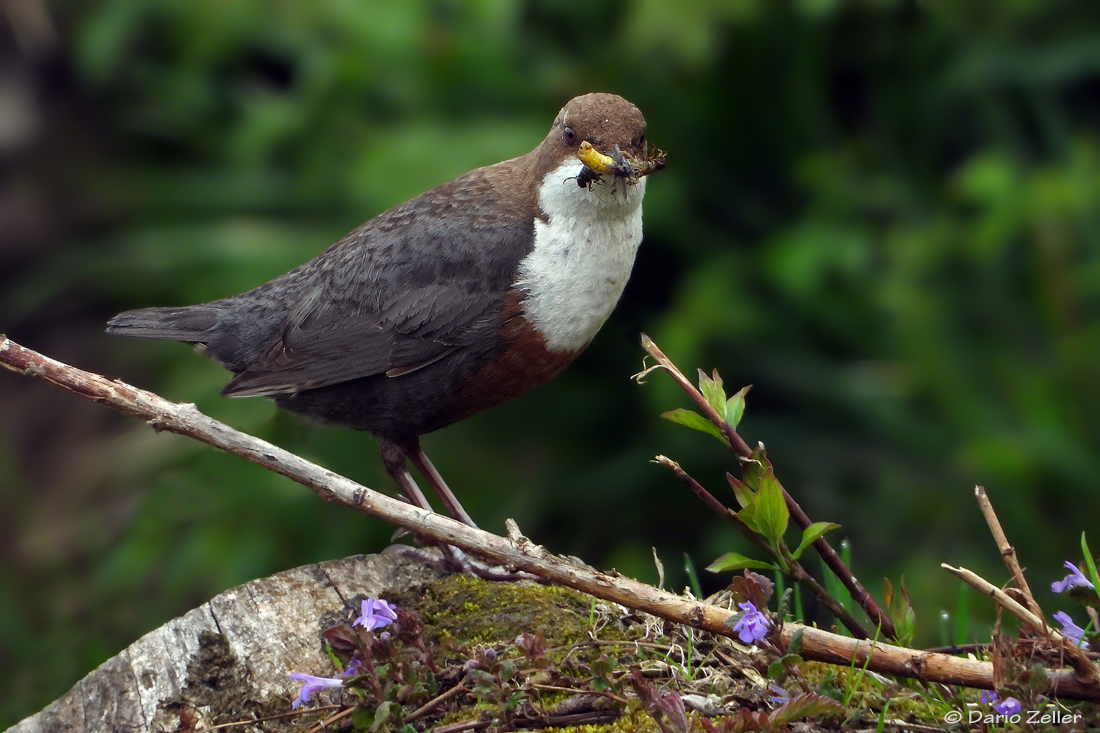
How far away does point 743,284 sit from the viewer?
461 cm

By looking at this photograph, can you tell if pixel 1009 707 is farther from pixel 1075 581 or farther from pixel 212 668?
pixel 212 668

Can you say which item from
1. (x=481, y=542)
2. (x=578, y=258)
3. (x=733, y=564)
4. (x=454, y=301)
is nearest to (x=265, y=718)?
(x=481, y=542)

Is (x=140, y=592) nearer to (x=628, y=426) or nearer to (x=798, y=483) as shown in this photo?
(x=628, y=426)

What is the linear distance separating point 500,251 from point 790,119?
210cm

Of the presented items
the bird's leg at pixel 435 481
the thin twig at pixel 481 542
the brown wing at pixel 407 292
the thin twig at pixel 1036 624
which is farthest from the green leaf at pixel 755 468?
the bird's leg at pixel 435 481

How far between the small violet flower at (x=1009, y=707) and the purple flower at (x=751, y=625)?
41 cm

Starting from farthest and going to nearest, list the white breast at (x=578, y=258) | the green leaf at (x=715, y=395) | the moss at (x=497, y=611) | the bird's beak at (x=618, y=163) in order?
the white breast at (x=578, y=258) → the bird's beak at (x=618, y=163) → the moss at (x=497, y=611) → the green leaf at (x=715, y=395)

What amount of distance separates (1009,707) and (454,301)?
1723 millimetres

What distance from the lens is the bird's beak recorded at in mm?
2746

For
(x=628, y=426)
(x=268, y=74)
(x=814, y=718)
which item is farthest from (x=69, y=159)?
(x=814, y=718)

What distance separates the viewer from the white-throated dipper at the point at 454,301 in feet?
9.67

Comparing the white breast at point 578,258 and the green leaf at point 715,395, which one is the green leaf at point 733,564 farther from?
the white breast at point 578,258

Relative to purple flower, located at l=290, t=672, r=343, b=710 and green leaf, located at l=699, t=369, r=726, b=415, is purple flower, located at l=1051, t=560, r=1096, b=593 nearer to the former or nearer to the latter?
green leaf, located at l=699, t=369, r=726, b=415

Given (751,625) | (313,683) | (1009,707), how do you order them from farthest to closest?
1. (313,683)
2. (751,625)
3. (1009,707)
